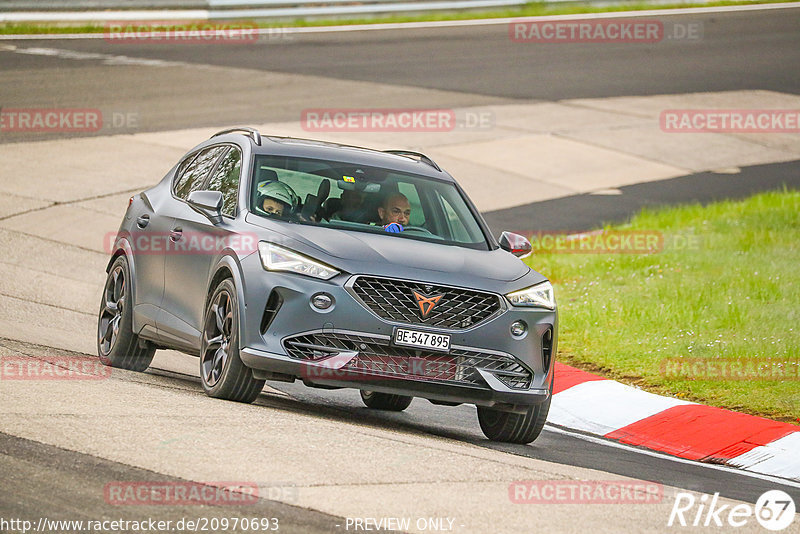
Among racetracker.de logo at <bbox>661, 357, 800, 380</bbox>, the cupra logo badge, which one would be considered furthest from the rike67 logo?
racetracker.de logo at <bbox>661, 357, 800, 380</bbox>

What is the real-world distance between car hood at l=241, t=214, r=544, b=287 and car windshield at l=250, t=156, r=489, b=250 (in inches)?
8.6

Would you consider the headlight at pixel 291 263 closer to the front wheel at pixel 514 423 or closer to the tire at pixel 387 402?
the front wheel at pixel 514 423

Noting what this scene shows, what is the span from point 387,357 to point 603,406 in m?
3.07

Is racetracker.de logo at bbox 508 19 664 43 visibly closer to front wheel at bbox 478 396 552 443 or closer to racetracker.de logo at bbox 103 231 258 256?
racetracker.de logo at bbox 103 231 258 256

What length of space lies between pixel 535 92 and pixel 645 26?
1080 centimetres

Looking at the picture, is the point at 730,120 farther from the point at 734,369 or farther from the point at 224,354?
the point at 224,354

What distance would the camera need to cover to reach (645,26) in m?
38.6

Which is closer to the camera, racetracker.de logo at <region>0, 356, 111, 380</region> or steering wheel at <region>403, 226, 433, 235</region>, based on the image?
racetracker.de logo at <region>0, 356, 111, 380</region>

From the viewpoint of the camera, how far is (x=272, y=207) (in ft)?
29.5

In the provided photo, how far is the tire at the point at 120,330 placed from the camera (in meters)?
10.2

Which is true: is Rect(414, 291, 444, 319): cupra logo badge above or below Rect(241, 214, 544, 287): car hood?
below

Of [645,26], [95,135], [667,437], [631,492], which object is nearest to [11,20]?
[95,135]

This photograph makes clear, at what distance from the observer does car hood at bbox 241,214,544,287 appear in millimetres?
8211

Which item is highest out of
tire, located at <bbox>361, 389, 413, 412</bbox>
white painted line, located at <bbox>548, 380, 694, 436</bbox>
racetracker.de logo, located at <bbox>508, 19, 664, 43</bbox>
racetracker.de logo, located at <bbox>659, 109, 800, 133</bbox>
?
tire, located at <bbox>361, 389, 413, 412</bbox>
